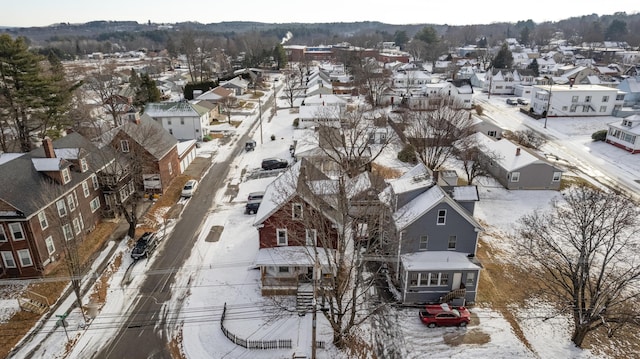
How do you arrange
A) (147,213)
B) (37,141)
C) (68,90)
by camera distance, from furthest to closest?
1. (37,141)
2. (68,90)
3. (147,213)

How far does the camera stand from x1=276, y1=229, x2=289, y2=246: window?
2809cm

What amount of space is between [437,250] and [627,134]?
154 feet

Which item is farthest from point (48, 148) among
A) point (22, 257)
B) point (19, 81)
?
point (19, 81)

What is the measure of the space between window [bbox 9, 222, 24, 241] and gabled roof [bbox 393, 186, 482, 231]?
26.3 m

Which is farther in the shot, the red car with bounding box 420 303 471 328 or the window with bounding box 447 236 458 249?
the window with bounding box 447 236 458 249

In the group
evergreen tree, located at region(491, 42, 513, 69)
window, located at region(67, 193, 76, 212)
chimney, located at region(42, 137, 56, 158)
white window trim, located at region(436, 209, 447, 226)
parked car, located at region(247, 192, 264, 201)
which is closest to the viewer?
white window trim, located at region(436, 209, 447, 226)

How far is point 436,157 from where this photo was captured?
43.2m

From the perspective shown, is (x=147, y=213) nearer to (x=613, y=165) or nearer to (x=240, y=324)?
(x=240, y=324)

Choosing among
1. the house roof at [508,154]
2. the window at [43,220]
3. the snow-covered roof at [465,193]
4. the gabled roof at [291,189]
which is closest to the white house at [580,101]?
the house roof at [508,154]

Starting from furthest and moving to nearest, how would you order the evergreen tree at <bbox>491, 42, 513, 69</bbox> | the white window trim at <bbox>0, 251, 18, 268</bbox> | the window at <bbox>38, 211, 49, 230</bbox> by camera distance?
1. the evergreen tree at <bbox>491, 42, 513, 69</bbox>
2. the window at <bbox>38, 211, 49, 230</bbox>
3. the white window trim at <bbox>0, 251, 18, 268</bbox>

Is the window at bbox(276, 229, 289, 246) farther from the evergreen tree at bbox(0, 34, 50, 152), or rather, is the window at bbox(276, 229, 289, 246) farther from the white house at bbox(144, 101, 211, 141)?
the white house at bbox(144, 101, 211, 141)

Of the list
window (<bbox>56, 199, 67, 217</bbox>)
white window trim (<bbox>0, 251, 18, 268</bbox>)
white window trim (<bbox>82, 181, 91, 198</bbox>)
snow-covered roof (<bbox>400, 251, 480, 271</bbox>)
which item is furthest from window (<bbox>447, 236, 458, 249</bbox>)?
white window trim (<bbox>0, 251, 18, 268</bbox>)

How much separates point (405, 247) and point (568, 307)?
33.2ft

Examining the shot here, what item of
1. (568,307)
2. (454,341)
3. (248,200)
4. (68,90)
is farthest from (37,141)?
(568,307)
